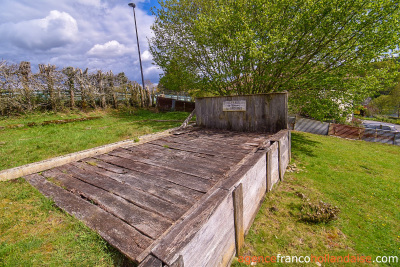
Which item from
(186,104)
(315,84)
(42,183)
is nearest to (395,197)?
(315,84)

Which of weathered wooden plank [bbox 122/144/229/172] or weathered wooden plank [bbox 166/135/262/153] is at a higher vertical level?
weathered wooden plank [bbox 166/135/262/153]

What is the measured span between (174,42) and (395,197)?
570 inches

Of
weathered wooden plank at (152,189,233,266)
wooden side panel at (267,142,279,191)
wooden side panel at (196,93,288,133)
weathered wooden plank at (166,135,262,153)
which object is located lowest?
wooden side panel at (267,142,279,191)

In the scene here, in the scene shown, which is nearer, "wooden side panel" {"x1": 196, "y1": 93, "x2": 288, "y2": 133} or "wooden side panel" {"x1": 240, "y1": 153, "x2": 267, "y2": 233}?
"wooden side panel" {"x1": 240, "y1": 153, "x2": 267, "y2": 233}

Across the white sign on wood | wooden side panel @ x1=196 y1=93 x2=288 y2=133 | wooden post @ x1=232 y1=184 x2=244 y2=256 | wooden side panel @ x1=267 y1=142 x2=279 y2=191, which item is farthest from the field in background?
the white sign on wood

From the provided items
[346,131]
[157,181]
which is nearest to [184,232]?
[157,181]

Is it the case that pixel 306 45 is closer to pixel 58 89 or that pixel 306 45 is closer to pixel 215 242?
pixel 215 242

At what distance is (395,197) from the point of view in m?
5.41

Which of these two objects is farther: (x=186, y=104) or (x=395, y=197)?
(x=186, y=104)

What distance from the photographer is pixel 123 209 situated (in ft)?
8.48

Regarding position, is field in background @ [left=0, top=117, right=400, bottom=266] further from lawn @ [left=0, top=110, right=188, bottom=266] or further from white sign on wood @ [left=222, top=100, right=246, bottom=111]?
white sign on wood @ [left=222, top=100, right=246, bottom=111]

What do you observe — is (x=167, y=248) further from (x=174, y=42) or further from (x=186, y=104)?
(x=186, y=104)

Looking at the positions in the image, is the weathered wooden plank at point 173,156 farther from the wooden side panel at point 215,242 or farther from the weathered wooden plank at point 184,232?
the weathered wooden plank at point 184,232

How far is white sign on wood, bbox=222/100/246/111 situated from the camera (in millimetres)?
7590
